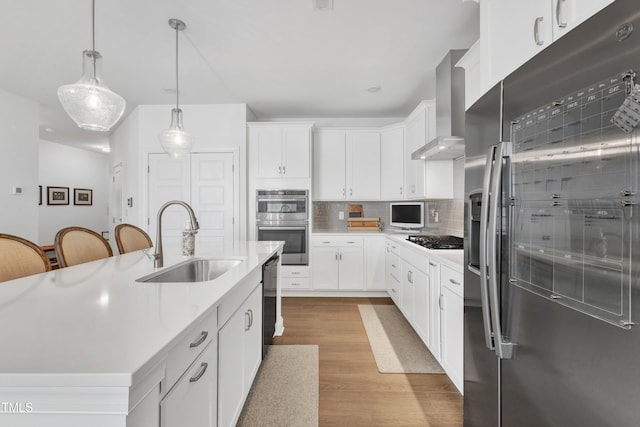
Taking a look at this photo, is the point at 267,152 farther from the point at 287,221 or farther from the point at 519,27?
the point at 519,27

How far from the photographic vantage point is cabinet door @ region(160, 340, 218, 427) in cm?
82

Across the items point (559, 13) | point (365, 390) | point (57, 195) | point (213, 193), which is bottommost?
point (365, 390)

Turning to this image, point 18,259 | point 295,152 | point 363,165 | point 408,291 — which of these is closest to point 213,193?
point 295,152

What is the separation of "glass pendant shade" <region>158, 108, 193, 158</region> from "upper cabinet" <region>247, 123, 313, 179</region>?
1.52 metres

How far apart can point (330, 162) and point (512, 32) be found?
3259 mm

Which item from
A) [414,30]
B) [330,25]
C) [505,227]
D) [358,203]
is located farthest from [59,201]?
[505,227]

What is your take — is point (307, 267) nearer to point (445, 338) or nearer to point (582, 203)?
point (445, 338)

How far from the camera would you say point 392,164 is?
13.6ft

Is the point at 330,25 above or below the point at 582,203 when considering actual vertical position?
above

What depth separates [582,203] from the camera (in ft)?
2.42

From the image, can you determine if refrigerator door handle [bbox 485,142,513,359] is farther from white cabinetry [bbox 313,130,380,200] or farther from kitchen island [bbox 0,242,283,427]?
white cabinetry [bbox 313,130,380,200]

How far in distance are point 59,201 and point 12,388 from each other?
8.19 meters

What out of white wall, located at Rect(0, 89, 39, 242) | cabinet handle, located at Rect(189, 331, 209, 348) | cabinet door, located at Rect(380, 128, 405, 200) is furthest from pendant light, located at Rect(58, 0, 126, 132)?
white wall, located at Rect(0, 89, 39, 242)

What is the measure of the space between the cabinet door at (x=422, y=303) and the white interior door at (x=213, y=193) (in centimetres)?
262
